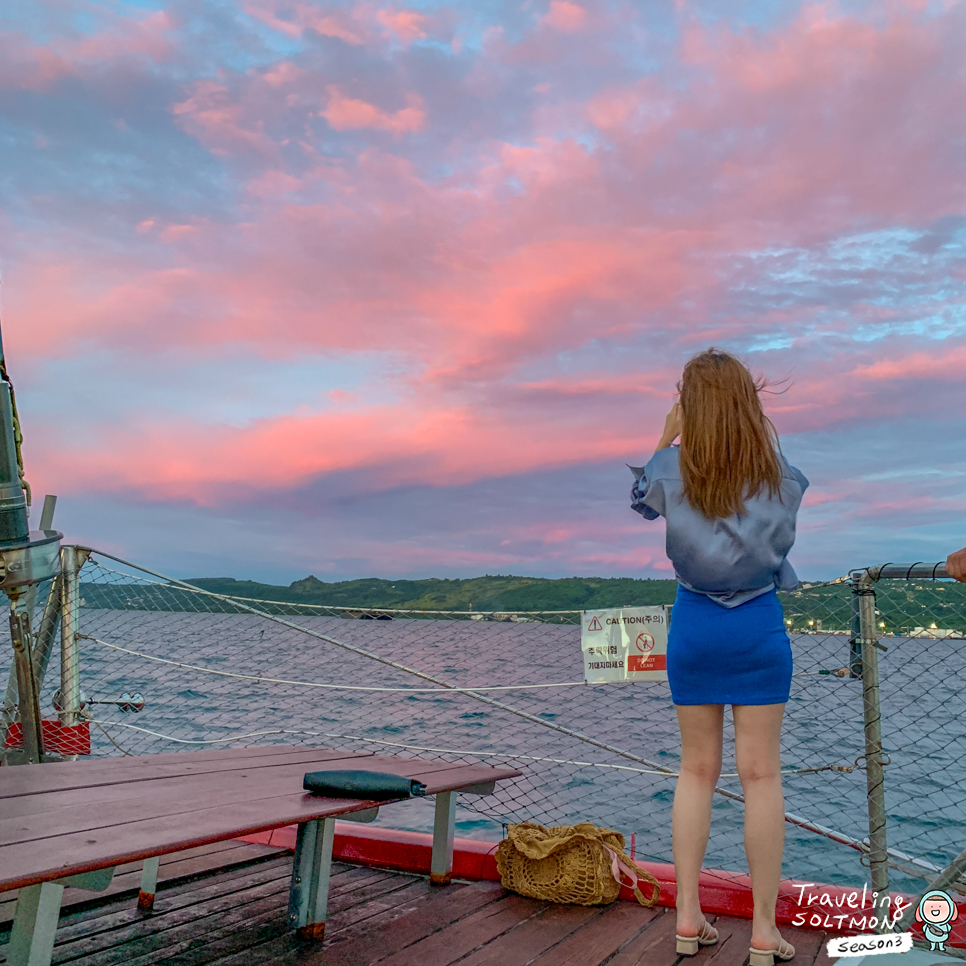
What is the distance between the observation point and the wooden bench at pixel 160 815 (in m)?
1.57

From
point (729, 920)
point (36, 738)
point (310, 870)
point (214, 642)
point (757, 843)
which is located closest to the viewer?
point (757, 843)

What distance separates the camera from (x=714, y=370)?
2449 millimetres

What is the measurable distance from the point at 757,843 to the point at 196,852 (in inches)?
83.0

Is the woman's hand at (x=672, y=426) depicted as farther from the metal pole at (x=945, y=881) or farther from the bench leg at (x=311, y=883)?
the bench leg at (x=311, y=883)

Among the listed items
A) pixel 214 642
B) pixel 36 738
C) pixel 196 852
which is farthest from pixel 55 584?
pixel 214 642

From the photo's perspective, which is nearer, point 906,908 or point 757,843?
point 757,843

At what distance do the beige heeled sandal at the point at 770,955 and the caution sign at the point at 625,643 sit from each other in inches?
39.3

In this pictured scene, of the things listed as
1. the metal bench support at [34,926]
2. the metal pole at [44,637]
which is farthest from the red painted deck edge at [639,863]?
the metal bench support at [34,926]

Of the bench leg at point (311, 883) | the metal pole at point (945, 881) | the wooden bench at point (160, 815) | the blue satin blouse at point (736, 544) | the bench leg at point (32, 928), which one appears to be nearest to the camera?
the wooden bench at point (160, 815)

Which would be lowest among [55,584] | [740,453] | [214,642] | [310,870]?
[214,642]

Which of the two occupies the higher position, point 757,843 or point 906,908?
point 757,843

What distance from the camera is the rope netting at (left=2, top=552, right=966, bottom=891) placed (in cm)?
347

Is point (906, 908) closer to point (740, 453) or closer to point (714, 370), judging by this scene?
point (740, 453)

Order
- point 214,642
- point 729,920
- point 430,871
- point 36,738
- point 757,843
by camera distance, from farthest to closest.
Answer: point 214,642
point 36,738
point 430,871
point 729,920
point 757,843
